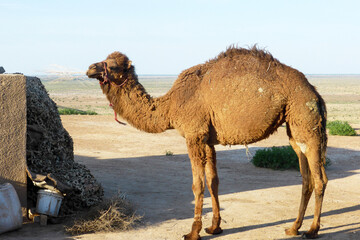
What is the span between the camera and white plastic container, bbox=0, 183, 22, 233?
7.87 m

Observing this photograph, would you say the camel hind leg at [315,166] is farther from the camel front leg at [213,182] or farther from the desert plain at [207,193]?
the camel front leg at [213,182]

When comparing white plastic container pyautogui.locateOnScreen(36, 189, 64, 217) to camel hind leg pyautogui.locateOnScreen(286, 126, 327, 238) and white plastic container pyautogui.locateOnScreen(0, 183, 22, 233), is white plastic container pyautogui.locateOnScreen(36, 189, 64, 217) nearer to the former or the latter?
white plastic container pyautogui.locateOnScreen(0, 183, 22, 233)

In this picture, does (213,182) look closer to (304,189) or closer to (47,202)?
(304,189)

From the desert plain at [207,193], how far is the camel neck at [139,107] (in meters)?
0.63

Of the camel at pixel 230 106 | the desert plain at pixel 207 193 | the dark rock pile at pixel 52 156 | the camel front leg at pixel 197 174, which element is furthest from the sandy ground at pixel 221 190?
the camel at pixel 230 106

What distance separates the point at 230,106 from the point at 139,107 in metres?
1.56

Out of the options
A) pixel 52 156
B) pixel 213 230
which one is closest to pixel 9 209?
pixel 52 156

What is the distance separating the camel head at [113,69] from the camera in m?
7.80

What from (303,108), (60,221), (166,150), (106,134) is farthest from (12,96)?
(106,134)

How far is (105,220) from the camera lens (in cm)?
838

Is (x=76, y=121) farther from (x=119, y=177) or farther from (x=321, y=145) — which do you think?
(x=321, y=145)

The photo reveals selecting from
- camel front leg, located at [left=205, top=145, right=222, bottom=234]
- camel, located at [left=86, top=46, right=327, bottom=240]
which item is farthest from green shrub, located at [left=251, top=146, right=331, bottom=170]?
camel front leg, located at [left=205, top=145, right=222, bottom=234]

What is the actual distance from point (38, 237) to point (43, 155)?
6.71ft

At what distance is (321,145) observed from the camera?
7.73m
